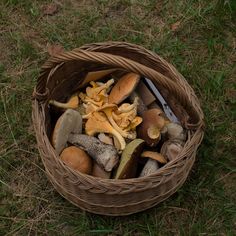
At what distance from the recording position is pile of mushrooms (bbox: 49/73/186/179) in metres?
1.79

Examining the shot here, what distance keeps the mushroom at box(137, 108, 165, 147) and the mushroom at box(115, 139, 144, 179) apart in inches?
2.4

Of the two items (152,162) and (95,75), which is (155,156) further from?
(95,75)

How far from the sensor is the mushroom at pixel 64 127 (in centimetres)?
184

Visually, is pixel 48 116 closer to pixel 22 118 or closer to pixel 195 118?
pixel 22 118

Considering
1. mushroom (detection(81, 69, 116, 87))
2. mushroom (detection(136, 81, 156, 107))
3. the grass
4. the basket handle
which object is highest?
the basket handle

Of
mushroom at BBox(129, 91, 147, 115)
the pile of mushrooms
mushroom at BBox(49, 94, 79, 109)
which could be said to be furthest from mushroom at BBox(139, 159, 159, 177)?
mushroom at BBox(49, 94, 79, 109)

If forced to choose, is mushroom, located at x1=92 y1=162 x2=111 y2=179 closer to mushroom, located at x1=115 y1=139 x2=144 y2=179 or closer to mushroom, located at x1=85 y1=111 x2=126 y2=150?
mushroom, located at x1=115 y1=139 x2=144 y2=179

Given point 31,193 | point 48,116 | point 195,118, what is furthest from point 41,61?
point 195,118

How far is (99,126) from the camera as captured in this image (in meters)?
1.90

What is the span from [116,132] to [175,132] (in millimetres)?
244

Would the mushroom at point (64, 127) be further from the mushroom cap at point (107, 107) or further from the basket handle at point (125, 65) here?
the basket handle at point (125, 65)

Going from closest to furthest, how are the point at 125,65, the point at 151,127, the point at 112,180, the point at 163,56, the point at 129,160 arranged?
the point at 125,65 < the point at 112,180 < the point at 129,160 < the point at 151,127 < the point at 163,56

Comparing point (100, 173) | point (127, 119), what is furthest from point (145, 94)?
point (100, 173)

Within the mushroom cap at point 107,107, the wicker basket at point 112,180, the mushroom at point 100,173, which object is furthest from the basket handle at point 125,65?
the mushroom at point 100,173
